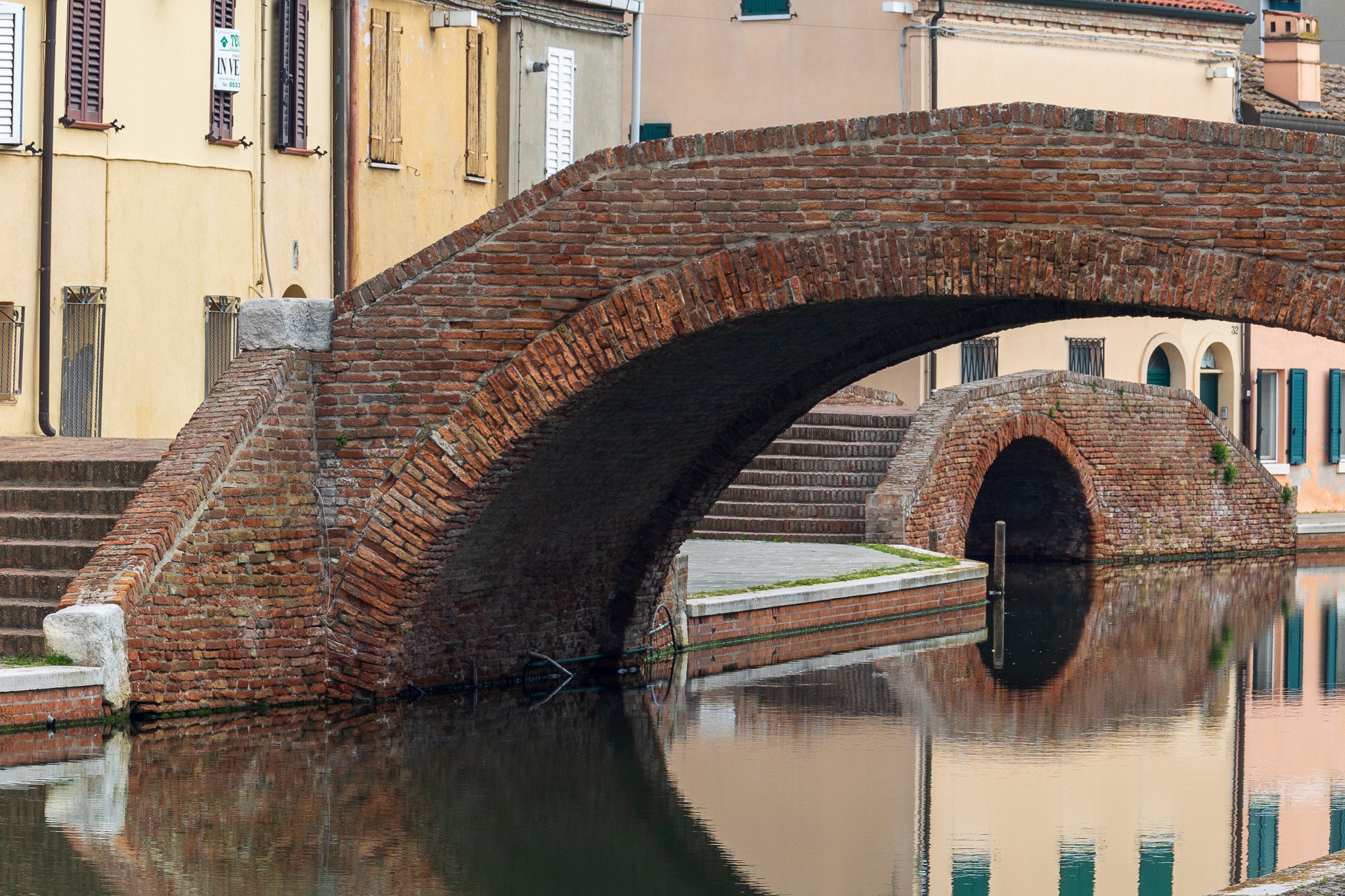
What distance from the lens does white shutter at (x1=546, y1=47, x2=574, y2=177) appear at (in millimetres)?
22938

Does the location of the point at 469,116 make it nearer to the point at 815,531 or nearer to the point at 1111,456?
the point at 815,531

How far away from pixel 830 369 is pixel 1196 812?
13.3ft

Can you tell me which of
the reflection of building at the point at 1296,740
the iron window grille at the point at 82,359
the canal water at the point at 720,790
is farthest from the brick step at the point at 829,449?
the iron window grille at the point at 82,359

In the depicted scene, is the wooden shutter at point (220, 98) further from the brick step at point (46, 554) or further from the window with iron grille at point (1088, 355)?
the window with iron grille at point (1088, 355)

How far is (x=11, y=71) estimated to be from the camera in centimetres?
1698

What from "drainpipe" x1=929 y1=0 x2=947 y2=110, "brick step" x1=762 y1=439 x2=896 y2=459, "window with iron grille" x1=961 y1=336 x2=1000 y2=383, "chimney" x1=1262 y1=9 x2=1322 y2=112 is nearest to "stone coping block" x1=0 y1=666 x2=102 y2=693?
"brick step" x1=762 y1=439 x2=896 y2=459

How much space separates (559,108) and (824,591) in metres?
7.56

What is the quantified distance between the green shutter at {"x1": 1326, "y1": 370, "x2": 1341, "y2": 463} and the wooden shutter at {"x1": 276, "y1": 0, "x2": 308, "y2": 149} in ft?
61.6

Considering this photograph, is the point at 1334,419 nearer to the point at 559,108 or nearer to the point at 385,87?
the point at 559,108

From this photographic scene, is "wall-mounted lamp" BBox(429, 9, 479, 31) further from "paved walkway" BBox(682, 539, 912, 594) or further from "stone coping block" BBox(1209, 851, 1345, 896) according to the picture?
"stone coping block" BBox(1209, 851, 1345, 896)

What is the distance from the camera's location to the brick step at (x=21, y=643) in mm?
12102

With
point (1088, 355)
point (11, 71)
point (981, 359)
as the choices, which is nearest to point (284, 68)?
point (11, 71)

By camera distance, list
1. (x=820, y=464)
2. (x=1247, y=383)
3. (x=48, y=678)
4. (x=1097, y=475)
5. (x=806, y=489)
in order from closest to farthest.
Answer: (x=48, y=678) < (x=806, y=489) < (x=820, y=464) < (x=1097, y=475) < (x=1247, y=383)

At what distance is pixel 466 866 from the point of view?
10.2 meters
